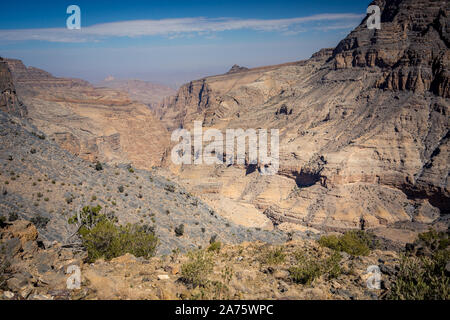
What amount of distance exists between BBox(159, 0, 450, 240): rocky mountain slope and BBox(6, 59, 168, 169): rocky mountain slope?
37.4 feet

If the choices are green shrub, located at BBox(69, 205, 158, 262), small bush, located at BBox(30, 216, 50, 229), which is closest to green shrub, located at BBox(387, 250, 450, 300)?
green shrub, located at BBox(69, 205, 158, 262)

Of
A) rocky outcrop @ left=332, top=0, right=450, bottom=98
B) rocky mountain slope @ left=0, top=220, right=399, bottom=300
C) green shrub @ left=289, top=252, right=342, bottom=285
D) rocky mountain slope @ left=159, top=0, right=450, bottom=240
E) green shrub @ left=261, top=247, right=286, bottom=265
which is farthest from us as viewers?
rocky outcrop @ left=332, top=0, right=450, bottom=98

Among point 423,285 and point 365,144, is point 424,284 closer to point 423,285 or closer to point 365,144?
point 423,285

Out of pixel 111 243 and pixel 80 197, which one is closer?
pixel 111 243

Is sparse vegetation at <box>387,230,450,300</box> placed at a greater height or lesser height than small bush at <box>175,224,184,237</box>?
greater

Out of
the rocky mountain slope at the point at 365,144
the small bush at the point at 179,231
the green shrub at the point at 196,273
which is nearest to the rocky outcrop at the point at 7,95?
the small bush at the point at 179,231

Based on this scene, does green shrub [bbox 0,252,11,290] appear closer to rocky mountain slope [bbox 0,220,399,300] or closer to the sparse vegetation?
rocky mountain slope [bbox 0,220,399,300]

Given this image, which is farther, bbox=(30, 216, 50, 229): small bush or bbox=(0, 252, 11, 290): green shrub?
bbox=(30, 216, 50, 229): small bush

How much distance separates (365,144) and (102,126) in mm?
59611

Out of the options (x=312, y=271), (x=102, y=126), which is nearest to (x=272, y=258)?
(x=312, y=271)

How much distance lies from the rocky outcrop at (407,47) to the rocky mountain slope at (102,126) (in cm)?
5510

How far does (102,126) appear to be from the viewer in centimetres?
7569

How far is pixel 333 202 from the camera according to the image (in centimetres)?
5269

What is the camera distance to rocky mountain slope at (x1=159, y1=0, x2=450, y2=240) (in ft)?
164
